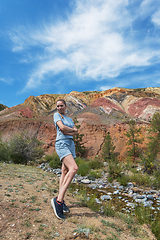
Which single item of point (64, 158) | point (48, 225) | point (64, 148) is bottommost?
point (48, 225)

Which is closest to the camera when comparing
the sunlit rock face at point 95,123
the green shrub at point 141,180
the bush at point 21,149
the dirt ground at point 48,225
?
the dirt ground at point 48,225

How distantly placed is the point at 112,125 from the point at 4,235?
21734 mm

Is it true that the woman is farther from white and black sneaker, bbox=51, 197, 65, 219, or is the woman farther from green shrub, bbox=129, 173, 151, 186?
green shrub, bbox=129, 173, 151, 186

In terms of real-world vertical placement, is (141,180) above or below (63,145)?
below

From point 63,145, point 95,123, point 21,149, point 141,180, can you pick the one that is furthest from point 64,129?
point 95,123

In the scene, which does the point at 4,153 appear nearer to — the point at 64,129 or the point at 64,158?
the point at 64,158

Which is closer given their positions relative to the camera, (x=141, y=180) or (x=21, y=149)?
(x=141, y=180)

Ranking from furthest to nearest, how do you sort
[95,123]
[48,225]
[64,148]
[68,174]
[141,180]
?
[95,123] → [141,180] → [64,148] → [68,174] → [48,225]

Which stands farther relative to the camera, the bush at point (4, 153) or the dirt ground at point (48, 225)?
the bush at point (4, 153)

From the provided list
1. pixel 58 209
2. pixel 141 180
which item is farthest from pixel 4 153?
pixel 58 209

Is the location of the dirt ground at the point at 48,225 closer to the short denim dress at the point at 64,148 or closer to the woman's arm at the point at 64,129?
the short denim dress at the point at 64,148

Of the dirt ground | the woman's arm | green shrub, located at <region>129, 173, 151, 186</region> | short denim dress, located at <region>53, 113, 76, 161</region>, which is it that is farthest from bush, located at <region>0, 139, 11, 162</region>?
the woman's arm

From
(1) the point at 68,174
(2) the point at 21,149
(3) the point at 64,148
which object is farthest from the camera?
(2) the point at 21,149

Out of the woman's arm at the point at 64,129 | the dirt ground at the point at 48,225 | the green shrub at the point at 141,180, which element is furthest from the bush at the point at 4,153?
the woman's arm at the point at 64,129
